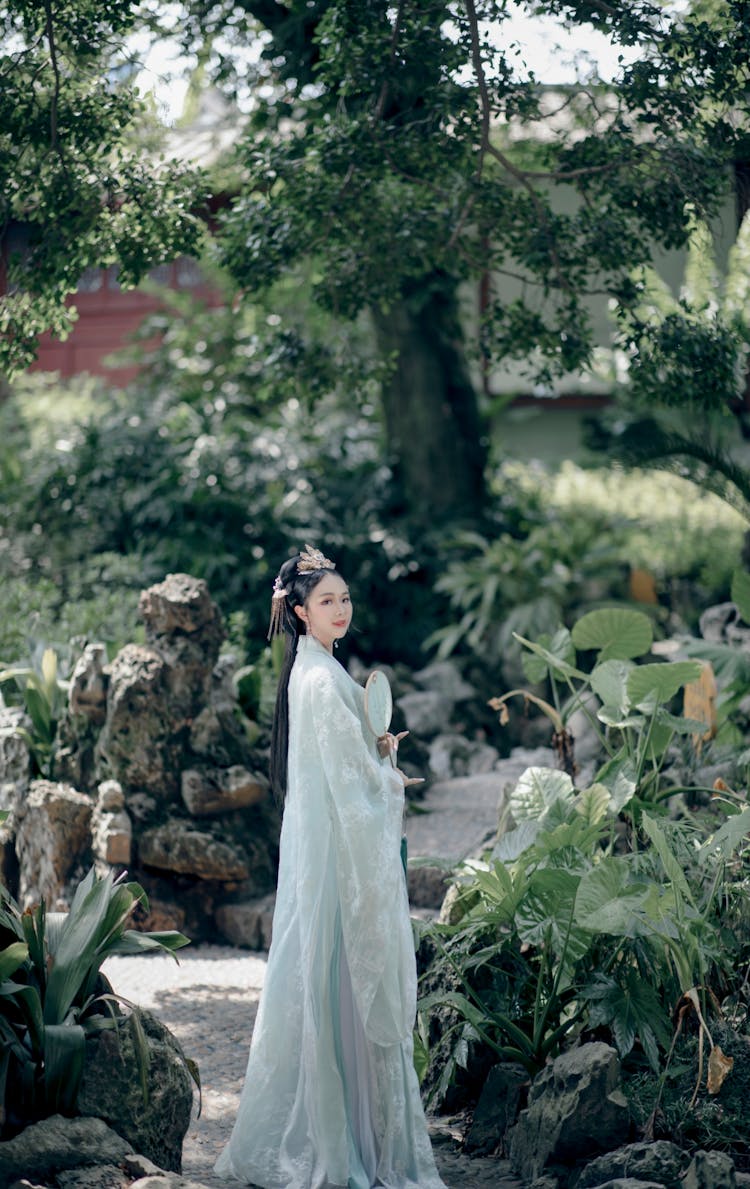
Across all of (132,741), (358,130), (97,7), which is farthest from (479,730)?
(97,7)

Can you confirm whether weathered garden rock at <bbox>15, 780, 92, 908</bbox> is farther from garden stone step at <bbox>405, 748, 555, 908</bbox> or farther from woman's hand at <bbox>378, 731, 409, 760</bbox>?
woman's hand at <bbox>378, 731, 409, 760</bbox>

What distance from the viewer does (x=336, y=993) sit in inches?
154

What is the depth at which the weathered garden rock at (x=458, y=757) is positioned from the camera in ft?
30.6

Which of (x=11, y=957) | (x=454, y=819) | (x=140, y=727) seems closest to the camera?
(x=11, y=957)

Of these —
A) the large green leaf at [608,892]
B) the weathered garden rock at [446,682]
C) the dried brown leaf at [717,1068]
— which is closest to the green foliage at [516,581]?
the weathered garden rock at [446,682]

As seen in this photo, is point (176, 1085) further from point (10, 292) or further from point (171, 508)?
point (171, 508)

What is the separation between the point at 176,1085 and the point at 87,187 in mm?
4042

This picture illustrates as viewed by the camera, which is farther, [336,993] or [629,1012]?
[629,1012]

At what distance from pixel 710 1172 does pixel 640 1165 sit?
0.22m

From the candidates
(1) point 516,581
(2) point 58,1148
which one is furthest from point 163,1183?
(1) point 516,581

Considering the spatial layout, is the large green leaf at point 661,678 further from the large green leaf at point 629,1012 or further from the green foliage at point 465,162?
the green foliage at point 465,162

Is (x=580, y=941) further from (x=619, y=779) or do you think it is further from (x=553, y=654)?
(x=553, y=654)

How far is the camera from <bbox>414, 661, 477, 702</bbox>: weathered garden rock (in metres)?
10.4

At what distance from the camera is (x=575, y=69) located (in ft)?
21.1
